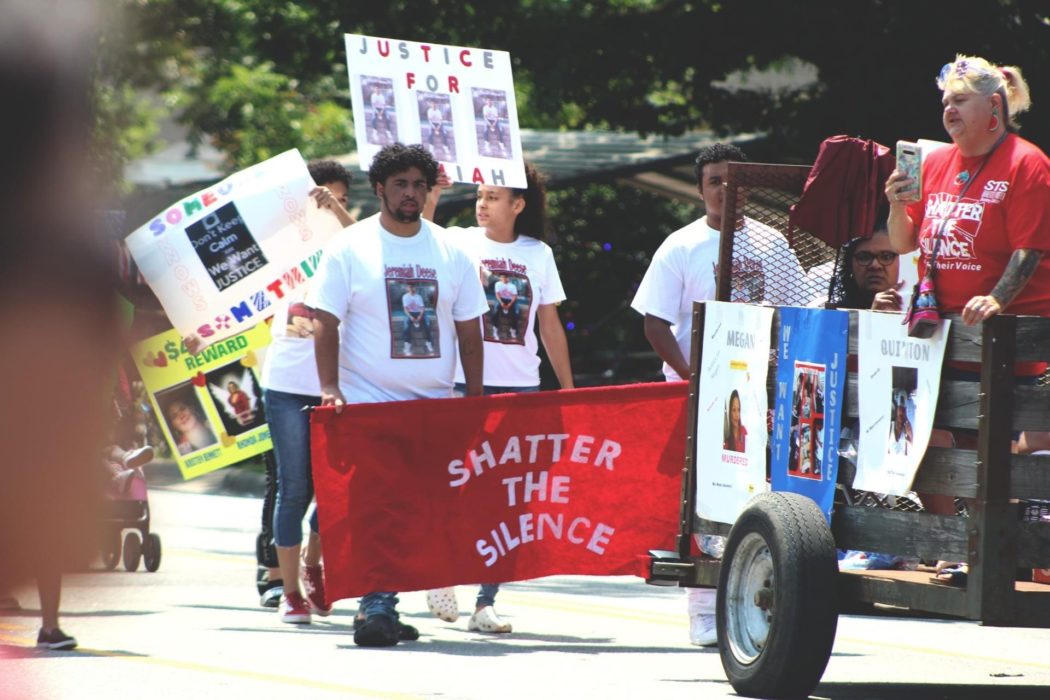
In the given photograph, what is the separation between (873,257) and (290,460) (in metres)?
3.10

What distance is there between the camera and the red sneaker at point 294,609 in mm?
7844

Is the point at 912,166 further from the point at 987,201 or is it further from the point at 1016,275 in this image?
the point at 1016,275

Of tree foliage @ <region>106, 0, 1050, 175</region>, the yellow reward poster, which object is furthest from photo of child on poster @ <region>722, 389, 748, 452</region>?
tree foliage @ <region>106, 0, 1050, 175</region>

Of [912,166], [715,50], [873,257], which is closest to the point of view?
[912,166]

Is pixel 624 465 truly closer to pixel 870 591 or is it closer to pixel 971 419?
pixel 870 591

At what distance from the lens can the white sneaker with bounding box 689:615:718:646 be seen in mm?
7383

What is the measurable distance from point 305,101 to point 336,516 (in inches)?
555

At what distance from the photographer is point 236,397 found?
9.03 metres

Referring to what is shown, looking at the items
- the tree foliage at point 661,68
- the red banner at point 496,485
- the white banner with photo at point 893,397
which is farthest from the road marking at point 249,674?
the tree foliage at point 661,68

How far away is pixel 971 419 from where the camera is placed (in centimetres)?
489

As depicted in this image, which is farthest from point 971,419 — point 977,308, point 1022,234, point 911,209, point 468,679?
point 468,679

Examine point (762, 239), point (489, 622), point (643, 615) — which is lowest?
point (643, 615)

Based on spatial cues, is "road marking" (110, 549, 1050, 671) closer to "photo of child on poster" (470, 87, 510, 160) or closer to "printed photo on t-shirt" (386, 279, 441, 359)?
"printed photo on t-shirt" (386, 279, 441, 359)

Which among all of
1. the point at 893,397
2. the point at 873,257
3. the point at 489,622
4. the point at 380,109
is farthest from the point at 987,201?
the point at 380,109
